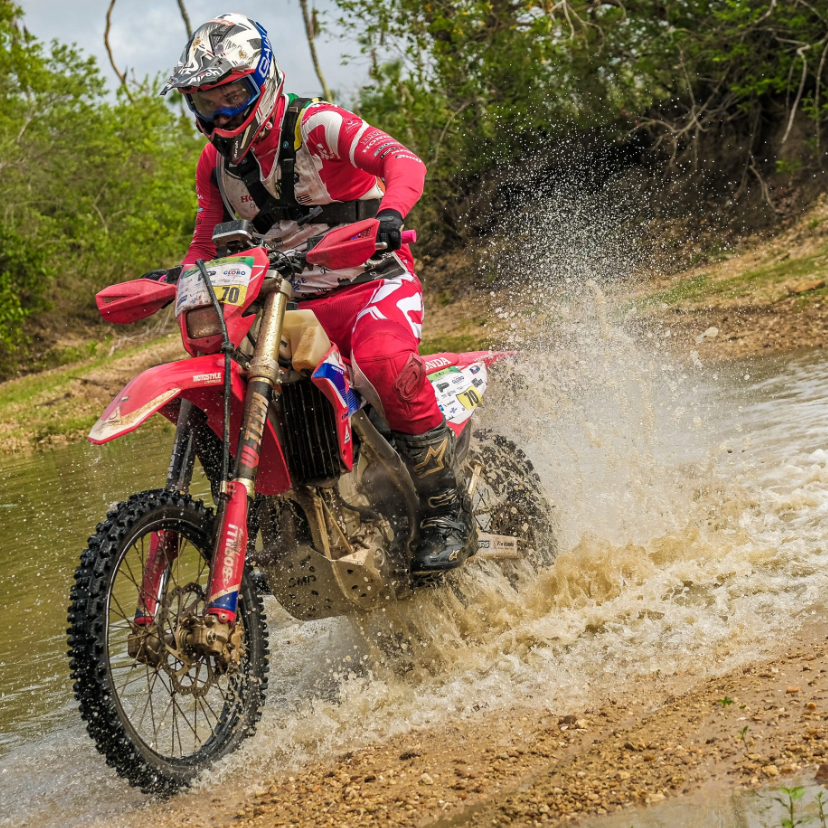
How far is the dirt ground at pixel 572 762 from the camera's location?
2537 mm

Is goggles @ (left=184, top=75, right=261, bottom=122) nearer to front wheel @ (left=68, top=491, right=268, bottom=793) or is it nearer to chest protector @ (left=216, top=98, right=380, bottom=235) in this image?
chest protector @ (left=216, top=98, right=380, bottom=235)

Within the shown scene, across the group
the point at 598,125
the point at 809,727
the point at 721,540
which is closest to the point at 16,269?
the point at 598,125

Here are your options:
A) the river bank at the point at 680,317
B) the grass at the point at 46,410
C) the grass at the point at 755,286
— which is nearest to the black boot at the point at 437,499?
the river bank at the point at 680,317

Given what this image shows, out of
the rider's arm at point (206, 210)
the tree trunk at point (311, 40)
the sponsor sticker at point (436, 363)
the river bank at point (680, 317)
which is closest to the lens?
the rider's arm at point (206, 210)

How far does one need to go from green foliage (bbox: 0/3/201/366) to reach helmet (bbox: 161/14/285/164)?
23.4m

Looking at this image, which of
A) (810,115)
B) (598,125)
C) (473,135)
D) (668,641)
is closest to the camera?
(668,641)

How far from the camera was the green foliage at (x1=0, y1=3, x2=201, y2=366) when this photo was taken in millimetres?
27078

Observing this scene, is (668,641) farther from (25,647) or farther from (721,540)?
(25,647)

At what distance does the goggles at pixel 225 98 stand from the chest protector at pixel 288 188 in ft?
1.06

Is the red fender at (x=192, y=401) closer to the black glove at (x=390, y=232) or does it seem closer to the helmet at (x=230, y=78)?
the black glove at (x=390, y=232)

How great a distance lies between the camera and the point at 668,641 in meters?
3.69

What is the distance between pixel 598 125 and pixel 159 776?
15.2 m

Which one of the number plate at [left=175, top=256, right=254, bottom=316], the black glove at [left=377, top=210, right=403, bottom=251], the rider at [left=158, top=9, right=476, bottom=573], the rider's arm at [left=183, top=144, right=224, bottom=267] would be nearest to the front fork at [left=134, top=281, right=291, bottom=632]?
the number plate at [left=175, top=256, right=254, bottom=316]

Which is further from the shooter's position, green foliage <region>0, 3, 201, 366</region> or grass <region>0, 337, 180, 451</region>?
green foliage <region>0, 3, 201, 366</region>
